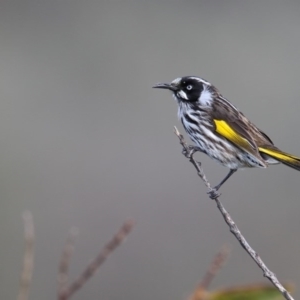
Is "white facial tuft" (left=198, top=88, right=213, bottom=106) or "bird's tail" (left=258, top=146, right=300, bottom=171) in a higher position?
"white facial tuft" (left=198, top=88, right=213, bottom=106)

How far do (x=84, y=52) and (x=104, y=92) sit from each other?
1461mm

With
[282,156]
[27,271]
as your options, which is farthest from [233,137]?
[27,271]

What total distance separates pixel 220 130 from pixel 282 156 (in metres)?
0.44

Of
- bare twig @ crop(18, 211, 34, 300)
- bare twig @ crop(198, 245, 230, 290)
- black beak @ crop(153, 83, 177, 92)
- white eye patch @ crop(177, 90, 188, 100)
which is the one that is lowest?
bare twig @ crop(198, 245, 230, 290)

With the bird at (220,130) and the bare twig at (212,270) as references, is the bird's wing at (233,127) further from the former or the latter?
the bare twig at (212,270)

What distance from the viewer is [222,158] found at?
473cm

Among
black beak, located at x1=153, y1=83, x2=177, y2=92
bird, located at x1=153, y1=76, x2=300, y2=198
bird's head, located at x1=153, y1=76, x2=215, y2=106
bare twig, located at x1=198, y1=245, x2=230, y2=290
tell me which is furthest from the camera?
bird's head, located at x1=153, y1=76, x2=215, y2=106

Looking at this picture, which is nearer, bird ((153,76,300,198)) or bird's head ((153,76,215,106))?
bird ((153,76,300,198))

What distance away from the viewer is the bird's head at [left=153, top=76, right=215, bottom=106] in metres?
4.97

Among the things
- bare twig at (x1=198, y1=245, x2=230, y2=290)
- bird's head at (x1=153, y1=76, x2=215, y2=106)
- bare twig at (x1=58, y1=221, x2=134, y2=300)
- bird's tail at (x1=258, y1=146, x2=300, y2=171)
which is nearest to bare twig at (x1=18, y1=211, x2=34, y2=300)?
bare twig at (x1=58, y1=221, x2=134, y2=300)

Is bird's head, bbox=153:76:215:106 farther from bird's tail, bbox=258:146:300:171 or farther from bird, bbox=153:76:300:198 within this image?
bird's tail, bbox=258:146:300:171

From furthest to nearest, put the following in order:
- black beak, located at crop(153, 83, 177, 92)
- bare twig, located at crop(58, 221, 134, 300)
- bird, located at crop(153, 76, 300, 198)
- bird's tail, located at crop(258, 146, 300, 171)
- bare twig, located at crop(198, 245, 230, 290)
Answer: black beak, located at crop(153, 83, 177, 92) → bird, located at crop(153, 76, 300, 198) → bird's tail, located at crop(258, 146, 300, 171) → bare twig, located at crop(198, 245, 230, 290) → bare twig, located at crop(58, 221, 134, 300)

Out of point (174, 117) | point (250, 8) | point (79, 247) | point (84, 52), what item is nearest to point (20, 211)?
point (79, 247)

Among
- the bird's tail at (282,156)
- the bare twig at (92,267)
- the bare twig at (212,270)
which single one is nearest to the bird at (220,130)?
the bird's tail at (282,156)
